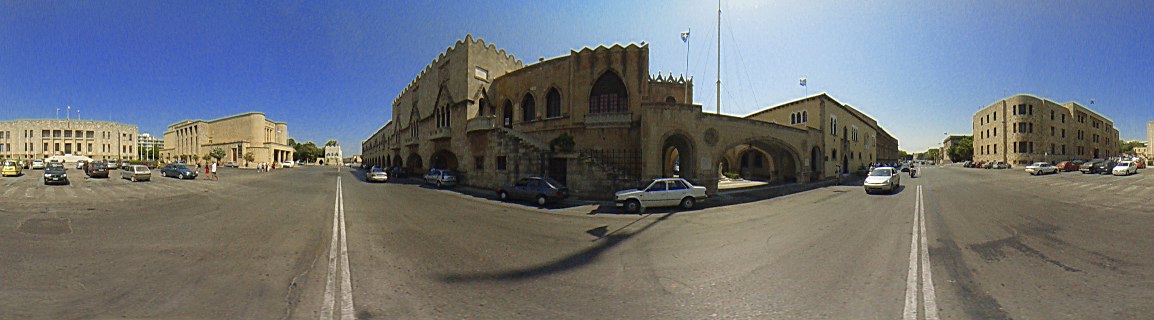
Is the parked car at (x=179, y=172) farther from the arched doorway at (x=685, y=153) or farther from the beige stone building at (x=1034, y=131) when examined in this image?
the beige stone building at (x=1034, y=131)

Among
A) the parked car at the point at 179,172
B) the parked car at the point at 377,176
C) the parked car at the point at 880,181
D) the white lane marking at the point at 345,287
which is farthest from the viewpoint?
the parked car at the point at 179,172

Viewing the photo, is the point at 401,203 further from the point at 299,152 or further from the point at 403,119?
the point at 299,152

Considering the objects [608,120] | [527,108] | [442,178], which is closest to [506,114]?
[527,108]

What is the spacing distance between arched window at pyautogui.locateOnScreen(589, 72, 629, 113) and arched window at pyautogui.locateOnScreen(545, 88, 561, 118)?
258 centimetres

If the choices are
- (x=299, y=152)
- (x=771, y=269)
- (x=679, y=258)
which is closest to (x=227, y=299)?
(x=679, y=258)

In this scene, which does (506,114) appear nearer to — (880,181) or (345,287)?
(880,181)

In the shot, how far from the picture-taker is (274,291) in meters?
5.00

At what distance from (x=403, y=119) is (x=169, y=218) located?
38.8 meters

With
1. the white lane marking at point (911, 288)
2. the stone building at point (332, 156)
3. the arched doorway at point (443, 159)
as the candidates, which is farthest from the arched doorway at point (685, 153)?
the stone building at point (332, 156)

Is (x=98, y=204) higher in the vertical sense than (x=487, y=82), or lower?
lower

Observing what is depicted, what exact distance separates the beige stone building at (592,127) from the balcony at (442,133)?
10cm

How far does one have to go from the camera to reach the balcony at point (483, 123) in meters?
25.0

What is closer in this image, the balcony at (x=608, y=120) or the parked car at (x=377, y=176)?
the balcony at (x=608, y=120)

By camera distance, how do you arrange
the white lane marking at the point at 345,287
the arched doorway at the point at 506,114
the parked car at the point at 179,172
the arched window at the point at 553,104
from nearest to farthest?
the white lane marking at the point at 345,287 < the arched window at the point at 553,104 < the arched doorway at the point at 506,114 < the parked car at the point at 179,172
